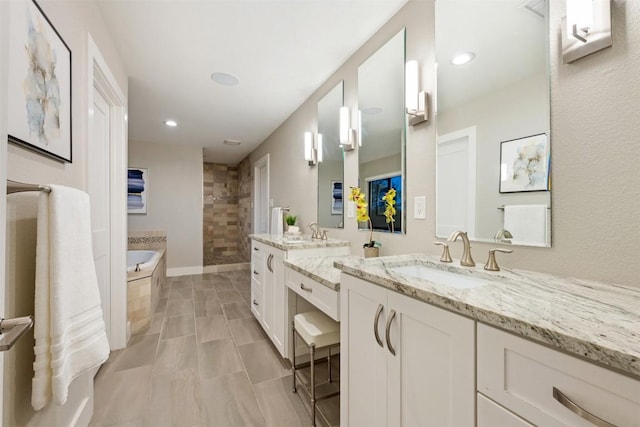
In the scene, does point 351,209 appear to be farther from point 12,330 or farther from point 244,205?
point 244,205

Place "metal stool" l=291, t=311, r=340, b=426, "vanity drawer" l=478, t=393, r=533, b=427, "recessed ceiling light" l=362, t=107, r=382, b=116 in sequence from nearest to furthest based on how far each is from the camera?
"vanity drawer" l=478, t=393, r=533, b=427 → "metal stool" l=291, t=311, r=340, b=426 → "recessed ceiling light" l=362, t=107, r=382, b=116

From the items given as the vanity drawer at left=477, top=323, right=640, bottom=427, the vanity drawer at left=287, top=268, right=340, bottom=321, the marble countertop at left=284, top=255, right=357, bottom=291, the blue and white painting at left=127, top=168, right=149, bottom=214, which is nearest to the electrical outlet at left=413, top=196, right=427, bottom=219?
the marble countertop at left=284, top=255, right=357, bottom=291

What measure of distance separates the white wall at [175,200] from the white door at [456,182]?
4.63 m

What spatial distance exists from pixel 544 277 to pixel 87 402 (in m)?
2.29

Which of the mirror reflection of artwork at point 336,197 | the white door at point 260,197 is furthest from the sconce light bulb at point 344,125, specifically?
the white door at point 260,197

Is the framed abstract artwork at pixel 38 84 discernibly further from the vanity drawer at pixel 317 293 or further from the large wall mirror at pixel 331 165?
the large wall mirror at pixel 331 165

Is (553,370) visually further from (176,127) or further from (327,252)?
(176,127)

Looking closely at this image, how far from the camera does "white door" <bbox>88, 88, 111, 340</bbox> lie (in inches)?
76.0

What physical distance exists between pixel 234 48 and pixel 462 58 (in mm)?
1655

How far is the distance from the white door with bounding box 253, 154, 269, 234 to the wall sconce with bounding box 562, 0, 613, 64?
13.3 ft

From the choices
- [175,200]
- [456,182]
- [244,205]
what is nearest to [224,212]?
[244,205]

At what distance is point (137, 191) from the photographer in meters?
4.55

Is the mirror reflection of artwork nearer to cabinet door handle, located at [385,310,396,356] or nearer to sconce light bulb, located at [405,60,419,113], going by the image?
sconce light bulb, located at [405,60,419,113]

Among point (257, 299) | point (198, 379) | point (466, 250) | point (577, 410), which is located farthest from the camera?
point (257, 299)
